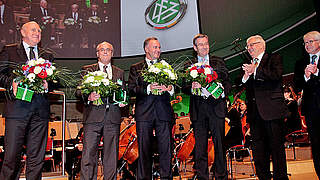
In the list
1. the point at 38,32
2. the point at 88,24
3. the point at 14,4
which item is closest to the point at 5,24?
the point at 14,4

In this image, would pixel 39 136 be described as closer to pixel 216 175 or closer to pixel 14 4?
pixel 216 175

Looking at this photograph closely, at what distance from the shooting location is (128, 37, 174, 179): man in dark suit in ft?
11.3

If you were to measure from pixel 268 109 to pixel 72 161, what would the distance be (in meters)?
3.23

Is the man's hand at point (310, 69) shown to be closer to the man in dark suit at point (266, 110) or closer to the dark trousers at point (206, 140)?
the man in dark suit at point (266, 110)

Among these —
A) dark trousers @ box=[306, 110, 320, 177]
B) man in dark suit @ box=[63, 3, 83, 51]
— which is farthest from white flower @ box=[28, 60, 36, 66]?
man in dark suit @ box=[63, 3, 83, 51]

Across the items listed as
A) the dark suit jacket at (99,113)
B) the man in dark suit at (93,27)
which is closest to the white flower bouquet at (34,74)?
the dark suit jacket at (99,113)

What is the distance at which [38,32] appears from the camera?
3.41 meters

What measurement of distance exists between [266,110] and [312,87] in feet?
2.08

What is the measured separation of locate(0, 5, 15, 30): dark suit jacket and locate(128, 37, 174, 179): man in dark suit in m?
7.01

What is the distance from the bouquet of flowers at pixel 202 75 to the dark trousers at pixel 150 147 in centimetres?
65

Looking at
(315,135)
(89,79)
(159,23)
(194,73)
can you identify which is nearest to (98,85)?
(89,79)

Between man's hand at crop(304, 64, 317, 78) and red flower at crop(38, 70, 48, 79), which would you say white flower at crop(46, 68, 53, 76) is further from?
man's hand at crop(304, 64, 317, 78)

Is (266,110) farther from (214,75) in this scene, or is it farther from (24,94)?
(24,94)

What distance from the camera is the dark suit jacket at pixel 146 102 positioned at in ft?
11.7
